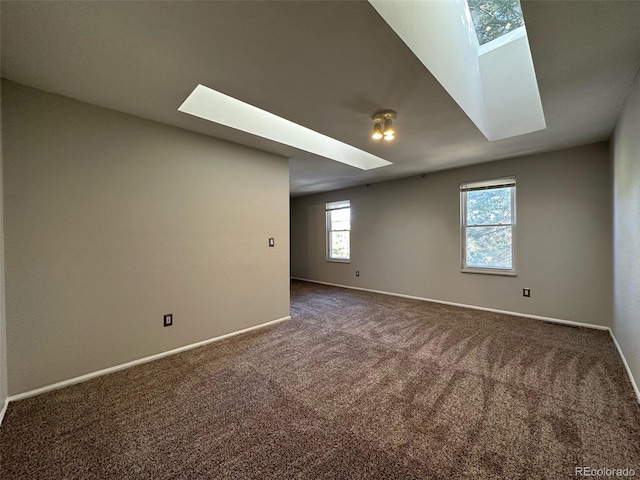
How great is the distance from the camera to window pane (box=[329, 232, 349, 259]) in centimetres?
637

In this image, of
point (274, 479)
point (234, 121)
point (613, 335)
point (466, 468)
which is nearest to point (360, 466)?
point (274, 479)

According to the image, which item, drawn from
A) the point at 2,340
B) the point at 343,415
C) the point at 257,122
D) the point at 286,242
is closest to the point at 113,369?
the point at 2,340

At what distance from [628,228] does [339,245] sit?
4729 mm

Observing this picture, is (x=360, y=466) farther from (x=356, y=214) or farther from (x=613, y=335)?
(x=356, y=214)

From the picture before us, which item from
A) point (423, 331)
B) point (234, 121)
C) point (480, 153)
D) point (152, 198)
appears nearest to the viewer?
point (152, 198)

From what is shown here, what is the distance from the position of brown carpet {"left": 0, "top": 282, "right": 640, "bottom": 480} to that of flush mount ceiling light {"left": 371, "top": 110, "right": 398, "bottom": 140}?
2.15 meters

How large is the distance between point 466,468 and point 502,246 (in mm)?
3570

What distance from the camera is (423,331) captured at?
336 centimetres

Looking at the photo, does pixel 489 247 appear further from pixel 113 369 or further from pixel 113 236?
pixel 113 369

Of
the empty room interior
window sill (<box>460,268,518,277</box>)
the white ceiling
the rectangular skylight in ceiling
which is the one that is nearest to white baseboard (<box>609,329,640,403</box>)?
the empty room interior

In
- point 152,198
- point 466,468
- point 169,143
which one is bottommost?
point 466,468

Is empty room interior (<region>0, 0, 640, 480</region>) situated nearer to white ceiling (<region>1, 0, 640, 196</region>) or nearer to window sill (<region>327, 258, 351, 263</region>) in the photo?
white ceiling (<region>1, 0, 640, 196</region>)

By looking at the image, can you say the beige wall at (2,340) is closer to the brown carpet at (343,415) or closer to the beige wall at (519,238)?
the brown carpet at (343,415)

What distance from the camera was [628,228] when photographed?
2328 mm
